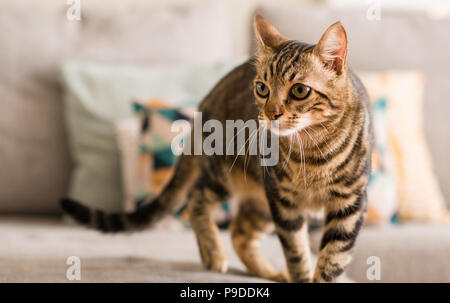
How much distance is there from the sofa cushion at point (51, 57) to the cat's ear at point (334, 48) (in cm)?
115

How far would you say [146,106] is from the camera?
5.23 feet

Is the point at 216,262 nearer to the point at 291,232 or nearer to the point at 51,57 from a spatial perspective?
the point at 291,232

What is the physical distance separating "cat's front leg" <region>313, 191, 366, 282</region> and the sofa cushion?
112 centimetres

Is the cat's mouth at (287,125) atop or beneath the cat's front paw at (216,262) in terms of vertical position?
atop

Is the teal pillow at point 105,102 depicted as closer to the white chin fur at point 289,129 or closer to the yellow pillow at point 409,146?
the yellow pillow at point 409,146

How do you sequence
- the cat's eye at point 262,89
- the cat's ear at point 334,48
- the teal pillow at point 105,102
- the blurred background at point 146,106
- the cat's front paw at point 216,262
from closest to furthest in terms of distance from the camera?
the cat's ear at point 334,48 → the cat's eye at point 262,89 → the cat's front paw at point 216,262 → the blurred background at point 146,106 → the teal pillow at point 105,102

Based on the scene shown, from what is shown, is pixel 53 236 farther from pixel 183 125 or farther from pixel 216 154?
pixel 216 154

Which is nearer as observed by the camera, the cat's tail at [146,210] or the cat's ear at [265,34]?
the cat's ear at [265,34]

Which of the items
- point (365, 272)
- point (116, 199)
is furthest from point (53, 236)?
point (365, 272)

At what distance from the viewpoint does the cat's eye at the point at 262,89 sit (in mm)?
841

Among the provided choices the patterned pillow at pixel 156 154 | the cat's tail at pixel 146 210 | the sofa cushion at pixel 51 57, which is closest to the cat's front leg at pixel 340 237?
the cat's tail at pixel 146 210

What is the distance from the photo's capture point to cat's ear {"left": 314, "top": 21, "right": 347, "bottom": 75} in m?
0.73

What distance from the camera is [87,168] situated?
1682mm

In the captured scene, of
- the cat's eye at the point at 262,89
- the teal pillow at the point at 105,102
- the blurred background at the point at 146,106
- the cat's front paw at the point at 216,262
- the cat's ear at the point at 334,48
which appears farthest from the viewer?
the teal pillow at the point at 105,102
